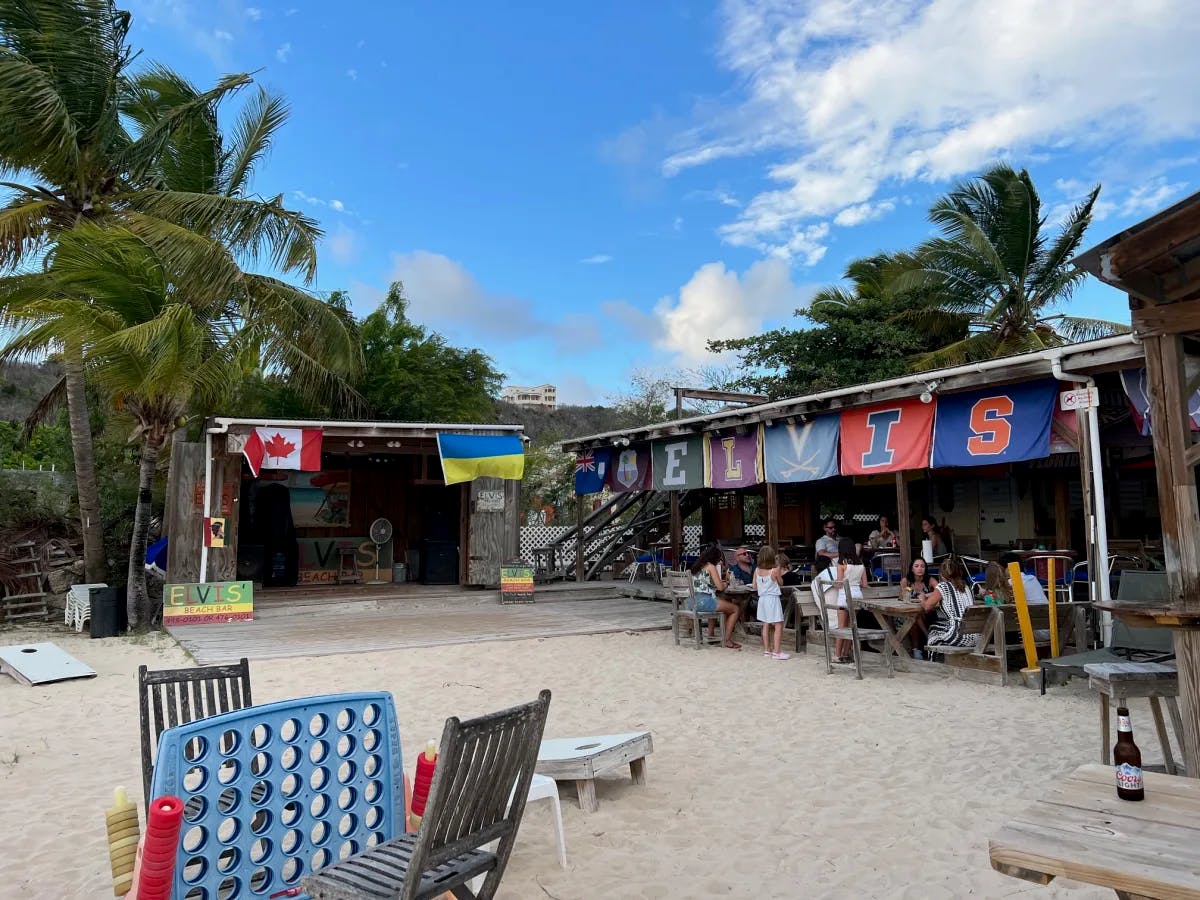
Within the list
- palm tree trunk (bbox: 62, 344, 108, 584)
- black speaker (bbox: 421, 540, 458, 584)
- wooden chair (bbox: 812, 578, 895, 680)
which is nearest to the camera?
wooden chair (bbox: 812, 578, 895, 680)

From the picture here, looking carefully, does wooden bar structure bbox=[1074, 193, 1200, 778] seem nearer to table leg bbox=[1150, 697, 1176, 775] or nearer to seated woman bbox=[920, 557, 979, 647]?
table leg bbox=[1150, 697, 1176, 775]

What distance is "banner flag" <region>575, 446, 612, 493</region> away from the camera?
53.3 feet

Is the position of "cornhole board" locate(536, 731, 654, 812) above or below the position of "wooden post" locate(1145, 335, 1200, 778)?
below

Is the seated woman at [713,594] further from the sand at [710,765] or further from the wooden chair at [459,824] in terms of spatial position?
the wooden chair at [459,824]

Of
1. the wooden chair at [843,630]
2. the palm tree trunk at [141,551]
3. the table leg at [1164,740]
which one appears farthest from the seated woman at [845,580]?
the palm tree trunk at [141,551]

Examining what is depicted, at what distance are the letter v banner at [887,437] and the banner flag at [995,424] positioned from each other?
0.57 ft

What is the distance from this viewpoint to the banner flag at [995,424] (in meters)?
8.48

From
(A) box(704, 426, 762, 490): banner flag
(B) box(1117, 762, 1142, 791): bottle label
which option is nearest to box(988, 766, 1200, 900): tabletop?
(B) box(1117, 762, 1142, 791): bottle label

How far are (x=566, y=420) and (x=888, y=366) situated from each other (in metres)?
22.6

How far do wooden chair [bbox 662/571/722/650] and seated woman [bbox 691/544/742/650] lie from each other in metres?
0.07

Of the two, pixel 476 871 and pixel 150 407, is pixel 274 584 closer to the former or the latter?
pixel 150 407

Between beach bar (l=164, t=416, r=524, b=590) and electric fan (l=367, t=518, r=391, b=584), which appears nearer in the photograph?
beach bar (l=164, t=416, r=524, b=590)

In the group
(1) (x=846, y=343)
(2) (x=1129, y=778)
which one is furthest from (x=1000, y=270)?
(2) (x=1129, y=778)

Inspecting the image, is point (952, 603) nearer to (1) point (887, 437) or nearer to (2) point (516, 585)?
(1) point (887, 437)
